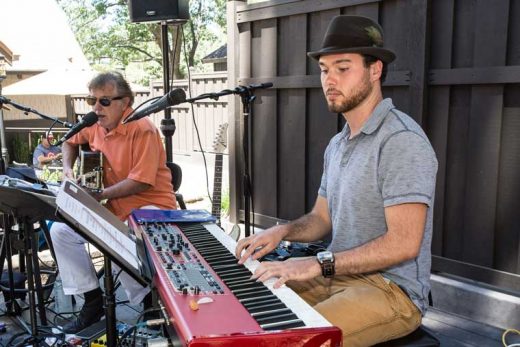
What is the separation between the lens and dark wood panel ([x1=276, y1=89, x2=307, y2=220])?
4.50 m

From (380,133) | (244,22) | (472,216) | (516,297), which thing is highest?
(244,22)

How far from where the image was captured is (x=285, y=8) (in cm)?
445

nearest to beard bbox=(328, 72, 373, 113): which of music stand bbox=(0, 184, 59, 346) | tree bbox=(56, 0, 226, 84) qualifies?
music stand bbox=(0, 184, 59, 346)

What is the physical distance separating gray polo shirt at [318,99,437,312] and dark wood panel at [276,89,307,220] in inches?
91.0

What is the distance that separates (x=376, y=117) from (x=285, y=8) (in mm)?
2717

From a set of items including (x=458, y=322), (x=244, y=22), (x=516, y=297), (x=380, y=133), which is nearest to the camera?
(x=380, y=133)

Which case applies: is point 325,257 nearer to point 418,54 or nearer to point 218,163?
point 418,54

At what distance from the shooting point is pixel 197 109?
11383 millimetres

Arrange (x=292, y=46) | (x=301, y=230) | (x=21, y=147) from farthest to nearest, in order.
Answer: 1. (x=21, y=147)
2. (x=292, y=46)
3. (x=301, y=230)

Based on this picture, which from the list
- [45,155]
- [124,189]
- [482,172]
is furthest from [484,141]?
[45,155]

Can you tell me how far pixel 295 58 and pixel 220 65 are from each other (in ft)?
50.6

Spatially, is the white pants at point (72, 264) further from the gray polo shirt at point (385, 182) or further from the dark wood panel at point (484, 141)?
the dark wood panel at point (484, 141)

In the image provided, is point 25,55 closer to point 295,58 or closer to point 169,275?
point 295,58

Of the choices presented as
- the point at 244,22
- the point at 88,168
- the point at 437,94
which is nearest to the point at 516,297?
the point at 437,94
